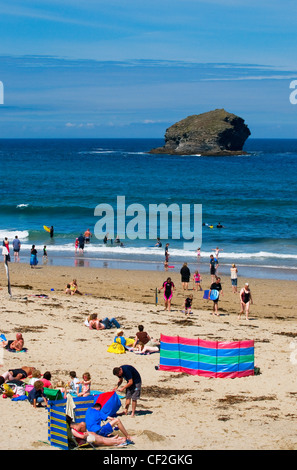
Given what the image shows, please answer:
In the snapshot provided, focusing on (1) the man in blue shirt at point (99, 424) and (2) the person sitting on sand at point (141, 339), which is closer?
(1) the man in blue shirt at point (99, 424)

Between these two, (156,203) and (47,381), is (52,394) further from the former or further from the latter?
(156,203)

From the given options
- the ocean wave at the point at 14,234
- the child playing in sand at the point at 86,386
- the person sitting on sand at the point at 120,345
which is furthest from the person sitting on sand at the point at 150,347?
the ocean wave at the point at 14,234

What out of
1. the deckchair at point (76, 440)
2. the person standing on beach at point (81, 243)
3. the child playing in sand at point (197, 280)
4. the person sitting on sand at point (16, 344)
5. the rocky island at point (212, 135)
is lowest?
the deckchair at point (76, 440)

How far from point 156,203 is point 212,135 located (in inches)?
2857

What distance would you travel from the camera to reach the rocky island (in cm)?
12688

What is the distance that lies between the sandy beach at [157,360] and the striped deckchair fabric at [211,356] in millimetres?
241

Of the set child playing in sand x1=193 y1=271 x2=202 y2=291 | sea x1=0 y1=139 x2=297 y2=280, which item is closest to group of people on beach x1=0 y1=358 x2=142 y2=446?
child playing in sand x1=193 y1=271 x2=202 y2=291

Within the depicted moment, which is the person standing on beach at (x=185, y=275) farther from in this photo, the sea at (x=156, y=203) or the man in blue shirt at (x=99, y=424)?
the man in blue shirt at (x=99, y=424)

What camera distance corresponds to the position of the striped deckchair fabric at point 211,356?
1391 centimetres

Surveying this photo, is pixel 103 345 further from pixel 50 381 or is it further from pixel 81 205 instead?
pixel 81 205

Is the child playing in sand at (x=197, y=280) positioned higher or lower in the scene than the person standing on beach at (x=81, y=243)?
lower

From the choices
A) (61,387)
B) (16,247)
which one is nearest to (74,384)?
(61,387)

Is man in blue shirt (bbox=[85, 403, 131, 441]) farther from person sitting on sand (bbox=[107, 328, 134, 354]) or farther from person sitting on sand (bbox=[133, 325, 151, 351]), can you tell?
person sitting on sand (bbox=[133, 325, 151, 351])
